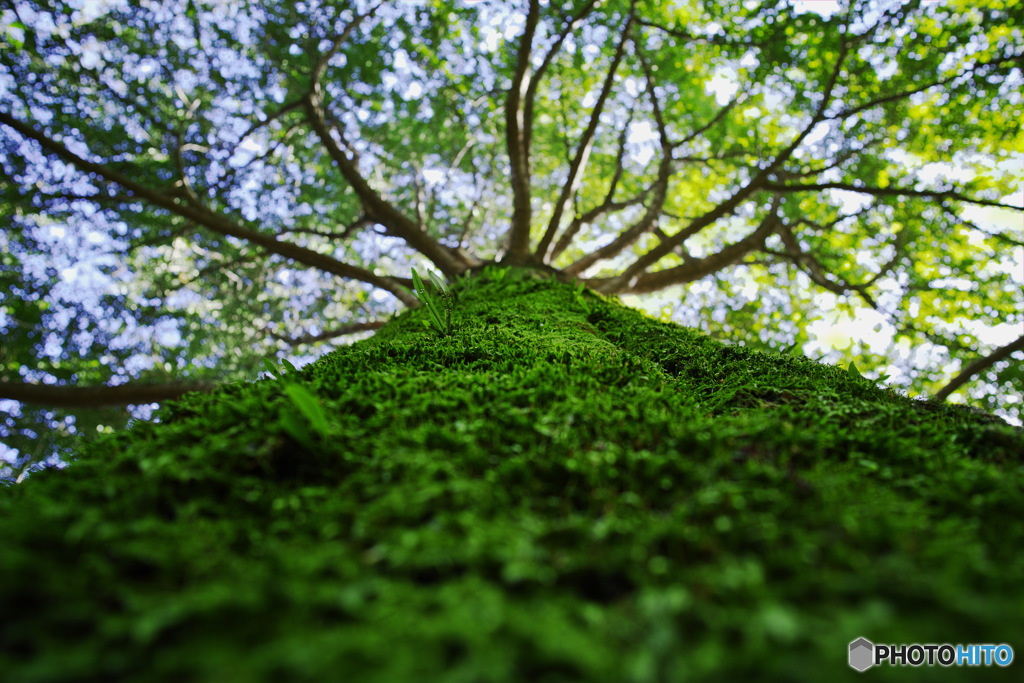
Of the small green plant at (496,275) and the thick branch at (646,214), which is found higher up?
the thick branch at (646,214)

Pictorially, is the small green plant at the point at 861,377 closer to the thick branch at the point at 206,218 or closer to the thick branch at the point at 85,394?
the thick branch at the point at 206,218

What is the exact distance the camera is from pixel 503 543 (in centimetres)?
88

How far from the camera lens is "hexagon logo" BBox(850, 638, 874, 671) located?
66 cm

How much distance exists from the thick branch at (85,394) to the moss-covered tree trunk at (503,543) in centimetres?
417

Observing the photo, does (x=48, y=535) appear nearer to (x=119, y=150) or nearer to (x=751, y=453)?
(x=751, y=453)

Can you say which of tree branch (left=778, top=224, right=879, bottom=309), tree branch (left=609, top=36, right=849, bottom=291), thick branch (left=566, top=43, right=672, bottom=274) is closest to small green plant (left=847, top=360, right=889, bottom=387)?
tree branch (left=609, top=36, right=849, bottom=291)

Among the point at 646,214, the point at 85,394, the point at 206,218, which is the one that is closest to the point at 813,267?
the point at 646,214

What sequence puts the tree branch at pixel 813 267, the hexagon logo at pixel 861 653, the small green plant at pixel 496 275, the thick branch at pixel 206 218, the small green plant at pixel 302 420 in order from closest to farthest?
the hexagon logo at pixel 861 653 → the small green plant at pixel 302 420 → the small green plant at pixel 496 275 → the thick branch at pixel 206 218 → the tree branch at pixel 813 267

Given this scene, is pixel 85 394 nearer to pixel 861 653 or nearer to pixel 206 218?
pixel 206 218

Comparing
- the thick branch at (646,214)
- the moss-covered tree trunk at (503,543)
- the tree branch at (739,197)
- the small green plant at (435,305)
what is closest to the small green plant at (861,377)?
the moss-covered tree trunk at (503,543)

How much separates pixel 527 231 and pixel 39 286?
7.55 metres

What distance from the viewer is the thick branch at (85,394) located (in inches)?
185

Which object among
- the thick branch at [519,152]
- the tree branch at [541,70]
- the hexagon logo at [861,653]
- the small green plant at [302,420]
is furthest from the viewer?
the tree branch at [541,70]

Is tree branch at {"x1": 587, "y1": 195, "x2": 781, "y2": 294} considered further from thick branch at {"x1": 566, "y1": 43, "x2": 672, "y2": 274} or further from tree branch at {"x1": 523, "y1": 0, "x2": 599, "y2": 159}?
tree branch at {"x1": 523, "y1": 0, "x2": 599, "y2": 159}
